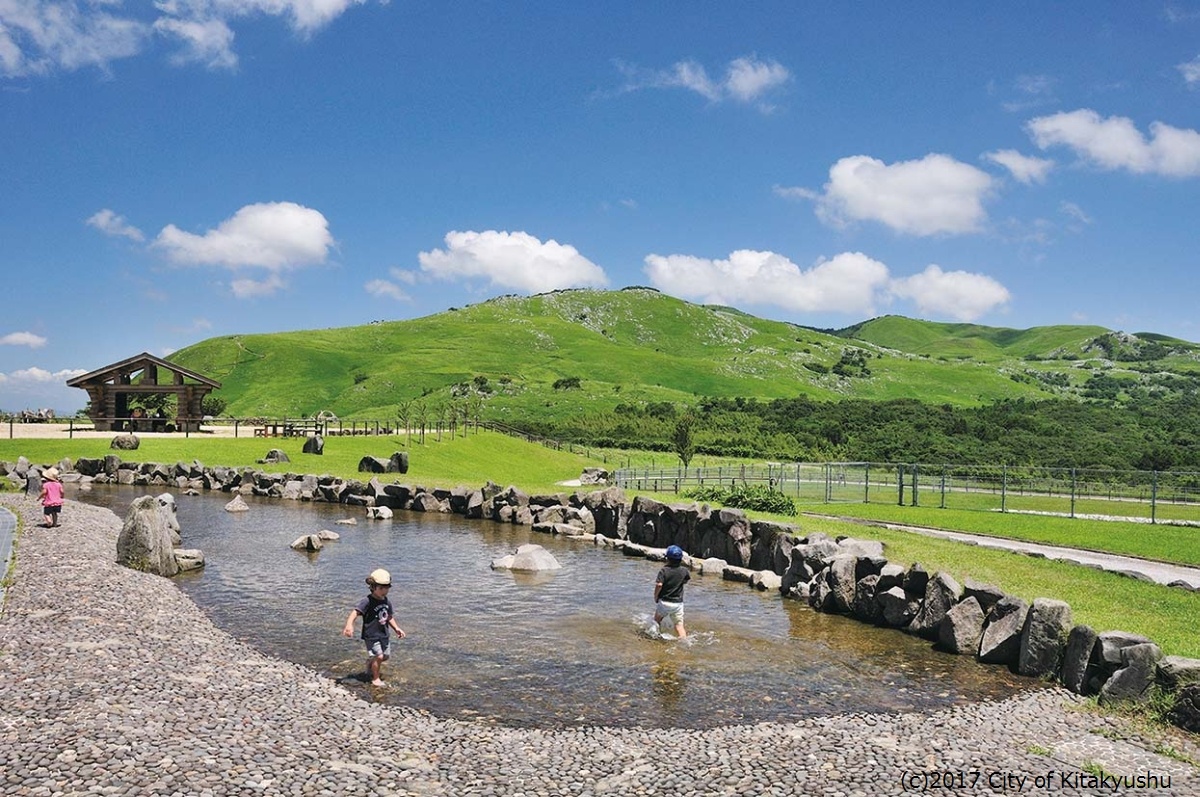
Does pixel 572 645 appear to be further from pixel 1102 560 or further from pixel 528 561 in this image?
pixel 1102 560

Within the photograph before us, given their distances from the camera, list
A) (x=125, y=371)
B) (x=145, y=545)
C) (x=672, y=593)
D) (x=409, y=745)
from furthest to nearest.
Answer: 1. (x=125, y=371)
2. (x=145, y=545)
3. (x=672, y=593)
4. (x=409, y=745)

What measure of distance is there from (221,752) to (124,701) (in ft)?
8.10

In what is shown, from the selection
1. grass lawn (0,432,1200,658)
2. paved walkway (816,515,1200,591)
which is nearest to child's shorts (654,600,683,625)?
grass lawn (0,432,1200,658)

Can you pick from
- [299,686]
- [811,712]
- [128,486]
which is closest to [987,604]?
[811,712]

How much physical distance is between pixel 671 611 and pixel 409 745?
27.2ft

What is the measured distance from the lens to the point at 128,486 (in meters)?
47.8

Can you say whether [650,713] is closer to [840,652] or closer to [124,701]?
[840,652]

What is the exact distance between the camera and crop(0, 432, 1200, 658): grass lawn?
60.8 feet

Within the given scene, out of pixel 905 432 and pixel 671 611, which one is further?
pixel 905 432

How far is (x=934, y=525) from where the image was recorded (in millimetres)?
35312

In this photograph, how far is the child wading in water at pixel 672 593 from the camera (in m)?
18.2

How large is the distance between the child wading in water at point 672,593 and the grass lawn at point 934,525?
7912 mm

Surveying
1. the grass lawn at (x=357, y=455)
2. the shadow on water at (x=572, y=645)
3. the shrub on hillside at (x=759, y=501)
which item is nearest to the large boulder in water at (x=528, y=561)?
the shadow on water at (x=572, y=645)

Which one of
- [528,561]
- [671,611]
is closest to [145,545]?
[528,561]
